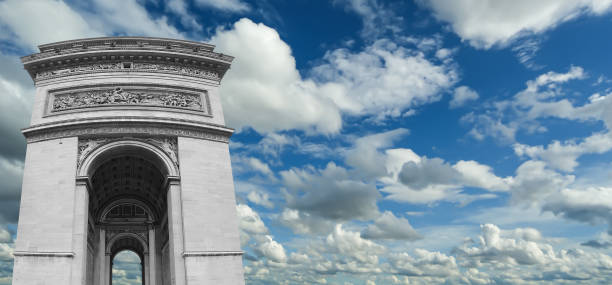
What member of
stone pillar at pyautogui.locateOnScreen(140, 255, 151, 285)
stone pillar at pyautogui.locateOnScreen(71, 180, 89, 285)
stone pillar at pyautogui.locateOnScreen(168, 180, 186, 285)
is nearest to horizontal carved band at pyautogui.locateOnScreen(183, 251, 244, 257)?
stone pillar at pyautogui.locateOnScreen(168, 180, 186, 285)

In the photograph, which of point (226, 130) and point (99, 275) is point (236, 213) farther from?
point (99, 275)

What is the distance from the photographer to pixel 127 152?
2488cm

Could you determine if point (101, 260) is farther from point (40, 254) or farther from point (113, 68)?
point (113, 68)

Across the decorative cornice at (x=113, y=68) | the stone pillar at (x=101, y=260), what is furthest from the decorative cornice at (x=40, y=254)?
the stone pillar at (x=101, y=260)

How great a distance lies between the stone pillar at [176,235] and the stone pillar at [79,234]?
3.99 metres

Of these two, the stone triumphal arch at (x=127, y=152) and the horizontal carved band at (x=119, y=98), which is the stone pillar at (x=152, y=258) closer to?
the stone triumphal arch at (x=127, y=152)

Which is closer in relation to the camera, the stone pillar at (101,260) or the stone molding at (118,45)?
the stone molding at (118,45)

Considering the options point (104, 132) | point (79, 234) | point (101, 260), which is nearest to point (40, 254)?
point (79, 234)

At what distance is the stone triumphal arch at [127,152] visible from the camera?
2169cm

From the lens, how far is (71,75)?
25938 mm

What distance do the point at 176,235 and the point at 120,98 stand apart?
844 cm

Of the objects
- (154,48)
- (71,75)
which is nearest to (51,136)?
(71,75)

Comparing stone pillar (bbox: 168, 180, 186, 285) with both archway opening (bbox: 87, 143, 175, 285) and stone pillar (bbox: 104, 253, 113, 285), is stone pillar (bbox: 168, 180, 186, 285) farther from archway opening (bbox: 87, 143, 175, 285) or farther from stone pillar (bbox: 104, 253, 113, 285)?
stone pillar (bbox: 104, 253, 113, 285)

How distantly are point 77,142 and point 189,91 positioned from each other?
6.53 metres
